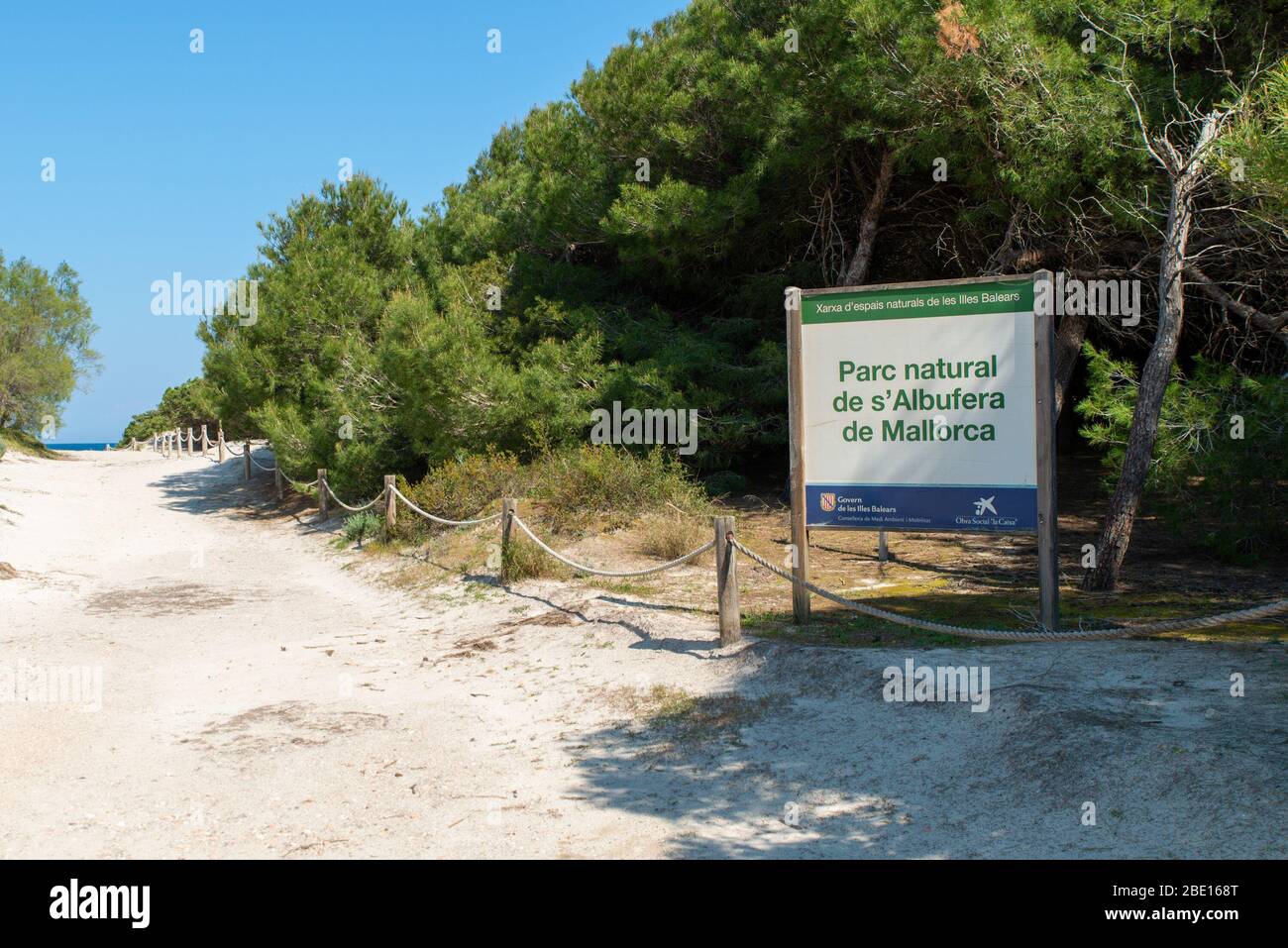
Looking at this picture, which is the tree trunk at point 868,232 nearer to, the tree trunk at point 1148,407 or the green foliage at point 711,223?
the green foliage at point 711,223

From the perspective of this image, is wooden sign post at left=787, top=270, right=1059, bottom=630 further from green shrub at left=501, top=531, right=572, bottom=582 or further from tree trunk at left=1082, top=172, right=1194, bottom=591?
green shrub at left=501, top=531, right=572, bottom=582

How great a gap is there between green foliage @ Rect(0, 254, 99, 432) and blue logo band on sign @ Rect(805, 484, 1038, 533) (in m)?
41.7

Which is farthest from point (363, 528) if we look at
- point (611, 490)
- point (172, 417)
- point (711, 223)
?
point (172, 417)

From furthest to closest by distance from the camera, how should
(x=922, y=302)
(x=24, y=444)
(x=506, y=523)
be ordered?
(x=24, y=444), (x=506, y=523), (x=922, y=302)

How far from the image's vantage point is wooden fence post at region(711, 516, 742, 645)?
795 cm

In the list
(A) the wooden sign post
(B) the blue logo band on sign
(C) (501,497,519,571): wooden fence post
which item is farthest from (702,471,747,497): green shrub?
(B) the blue logo band on sign

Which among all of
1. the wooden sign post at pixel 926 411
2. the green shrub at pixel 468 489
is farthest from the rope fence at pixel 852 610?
the green shrub at pixel 468 489

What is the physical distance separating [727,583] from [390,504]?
362 inches

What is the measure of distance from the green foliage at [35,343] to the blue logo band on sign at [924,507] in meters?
41.7

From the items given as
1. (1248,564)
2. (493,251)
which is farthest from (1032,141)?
(493,251)

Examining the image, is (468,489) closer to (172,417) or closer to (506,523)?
(506,523)

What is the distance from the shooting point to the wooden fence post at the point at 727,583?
795cm

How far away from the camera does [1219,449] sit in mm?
10125
